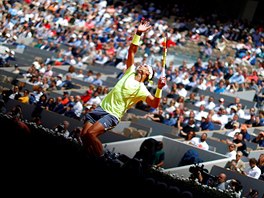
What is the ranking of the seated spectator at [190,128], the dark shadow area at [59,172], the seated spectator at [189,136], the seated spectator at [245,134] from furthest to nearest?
the seated spectator at [190,128] → the seated spectator at [245,134] → the seated spectator at [189,136] → the dark shadow area at [59,172]

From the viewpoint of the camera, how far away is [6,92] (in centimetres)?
1900

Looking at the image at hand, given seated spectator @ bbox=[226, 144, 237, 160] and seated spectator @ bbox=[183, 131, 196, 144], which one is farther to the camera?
seated spectator @ bbox=[183, 131, 196, 144]

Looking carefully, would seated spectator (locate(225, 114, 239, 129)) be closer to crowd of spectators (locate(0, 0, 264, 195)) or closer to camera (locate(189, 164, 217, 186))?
crowd of spectators (locate(0, 0, 264, 195))

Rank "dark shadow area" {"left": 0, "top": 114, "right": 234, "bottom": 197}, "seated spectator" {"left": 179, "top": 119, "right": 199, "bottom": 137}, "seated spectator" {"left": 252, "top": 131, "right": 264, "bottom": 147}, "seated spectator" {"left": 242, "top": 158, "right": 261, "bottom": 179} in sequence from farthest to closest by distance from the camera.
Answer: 1. "seated spectator" {"left": 179, "top": 119, "right": 199, "bottom": 137}
2. "seated spectator" {"left": 252, "top": 131, "right": 264, "bottom": 147}
3. "seated spectator" {"left": 242, "top": 158, "right": 261, "bottom": 179}
4. "dark shadow area" {"left": 0, "top": 114, "right": 234, "bottom": 197}

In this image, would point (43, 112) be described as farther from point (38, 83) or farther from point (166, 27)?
point (166, 27)

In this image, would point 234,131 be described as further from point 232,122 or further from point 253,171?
point 253,171

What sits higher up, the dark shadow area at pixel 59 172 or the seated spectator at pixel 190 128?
the dark shadow area at pixel 59 172

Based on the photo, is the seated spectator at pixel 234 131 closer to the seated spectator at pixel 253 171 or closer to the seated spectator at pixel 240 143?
the seated spectator at pixel 240 143

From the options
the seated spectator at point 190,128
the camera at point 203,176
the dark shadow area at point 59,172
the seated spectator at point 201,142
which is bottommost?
the seated spectator at point 190,128

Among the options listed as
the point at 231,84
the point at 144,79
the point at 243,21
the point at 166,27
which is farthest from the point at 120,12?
the point at 144,79

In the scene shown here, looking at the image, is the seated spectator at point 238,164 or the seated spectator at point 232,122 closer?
the seated spectator at point 238,164

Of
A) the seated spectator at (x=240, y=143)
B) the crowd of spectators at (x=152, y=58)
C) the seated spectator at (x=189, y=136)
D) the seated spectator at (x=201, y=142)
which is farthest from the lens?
the crowd of spectators at (x=152, y=58)

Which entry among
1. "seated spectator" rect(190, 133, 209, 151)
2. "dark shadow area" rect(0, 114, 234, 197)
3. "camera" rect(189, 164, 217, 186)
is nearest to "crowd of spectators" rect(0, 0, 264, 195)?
"seated spectator" rect(190, 133, 209, 151)

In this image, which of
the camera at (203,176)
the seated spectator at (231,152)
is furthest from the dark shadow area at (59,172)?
the seated spectator at (231,152)
